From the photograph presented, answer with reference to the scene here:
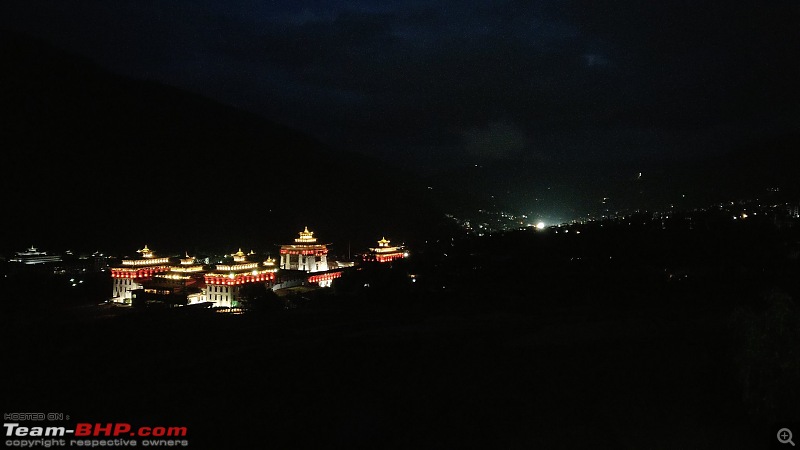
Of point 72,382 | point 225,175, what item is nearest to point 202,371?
point 72,382

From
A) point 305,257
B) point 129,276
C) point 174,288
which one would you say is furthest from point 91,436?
point 305,257

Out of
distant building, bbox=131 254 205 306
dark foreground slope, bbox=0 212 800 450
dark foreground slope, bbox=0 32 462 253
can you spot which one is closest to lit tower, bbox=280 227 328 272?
distant building, bbox=131 254 205 306

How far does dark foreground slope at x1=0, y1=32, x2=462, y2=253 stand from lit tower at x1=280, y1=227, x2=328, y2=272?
114ft

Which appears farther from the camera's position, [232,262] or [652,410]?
[232,262]

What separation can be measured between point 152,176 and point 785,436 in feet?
442

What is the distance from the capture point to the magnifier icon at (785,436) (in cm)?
1309

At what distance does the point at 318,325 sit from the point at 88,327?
15801 mm

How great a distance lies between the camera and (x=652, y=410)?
725 inches

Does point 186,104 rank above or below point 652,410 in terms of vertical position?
above

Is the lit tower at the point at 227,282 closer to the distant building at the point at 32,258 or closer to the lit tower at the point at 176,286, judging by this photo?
the lit tower at the point at 176,286

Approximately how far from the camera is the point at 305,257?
6319 cm

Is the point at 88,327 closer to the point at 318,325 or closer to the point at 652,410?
the point at 318,325

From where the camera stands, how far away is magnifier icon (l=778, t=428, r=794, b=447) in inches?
515

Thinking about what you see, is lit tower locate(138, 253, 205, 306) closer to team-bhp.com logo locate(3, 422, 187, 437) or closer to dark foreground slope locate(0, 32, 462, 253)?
team-bhp.com logo locate(3, 422, 187, 437)
